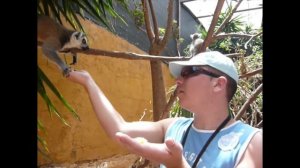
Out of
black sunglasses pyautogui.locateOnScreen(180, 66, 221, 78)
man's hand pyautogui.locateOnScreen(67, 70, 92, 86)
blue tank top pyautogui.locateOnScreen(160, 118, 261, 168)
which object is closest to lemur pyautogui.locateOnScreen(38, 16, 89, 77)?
man's hand pyautogui.locateOnScreen(67, 70, 92, 86)

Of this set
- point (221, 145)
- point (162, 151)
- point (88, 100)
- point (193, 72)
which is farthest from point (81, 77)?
point (88, 100)

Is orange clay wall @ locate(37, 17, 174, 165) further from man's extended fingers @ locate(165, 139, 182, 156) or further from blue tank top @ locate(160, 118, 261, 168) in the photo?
man's extended fingers @ locate(165, 139, 182, 156)

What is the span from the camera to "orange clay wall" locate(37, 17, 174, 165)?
173 inches

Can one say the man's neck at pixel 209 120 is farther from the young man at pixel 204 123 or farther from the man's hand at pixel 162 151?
the man's hand at pixel 162 151

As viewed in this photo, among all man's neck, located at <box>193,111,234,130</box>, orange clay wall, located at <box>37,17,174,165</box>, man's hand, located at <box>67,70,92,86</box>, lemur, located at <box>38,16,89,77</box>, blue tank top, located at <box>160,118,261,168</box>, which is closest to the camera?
blue tank top, located at <box>160,118,261,168</box>

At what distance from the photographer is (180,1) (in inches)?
303

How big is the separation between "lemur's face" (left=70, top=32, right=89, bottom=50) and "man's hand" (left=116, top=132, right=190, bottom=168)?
1.44 m

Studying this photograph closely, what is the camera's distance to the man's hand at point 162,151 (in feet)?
2.29

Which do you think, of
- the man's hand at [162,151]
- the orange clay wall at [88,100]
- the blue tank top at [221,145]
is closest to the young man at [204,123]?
the blue tank top at [221,145]

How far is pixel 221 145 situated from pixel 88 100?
4.12 meters

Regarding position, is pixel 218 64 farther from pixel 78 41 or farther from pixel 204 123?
pixel 78 41

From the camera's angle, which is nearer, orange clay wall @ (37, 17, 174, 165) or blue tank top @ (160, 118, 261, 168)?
blue tank top @ (160, 118, 261, 168)

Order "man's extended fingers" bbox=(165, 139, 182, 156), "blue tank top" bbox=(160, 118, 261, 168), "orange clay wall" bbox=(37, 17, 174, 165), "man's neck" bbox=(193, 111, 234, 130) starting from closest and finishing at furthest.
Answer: "man's extended fingers" bbox=(165, 139, 182, 156), "blue tank top" bbox=(160, 118, 261, 168), "man's neck" bbox=(193, 111, 234, 130), "orange clay wall" bbox=(37, 17, 174, 165)
